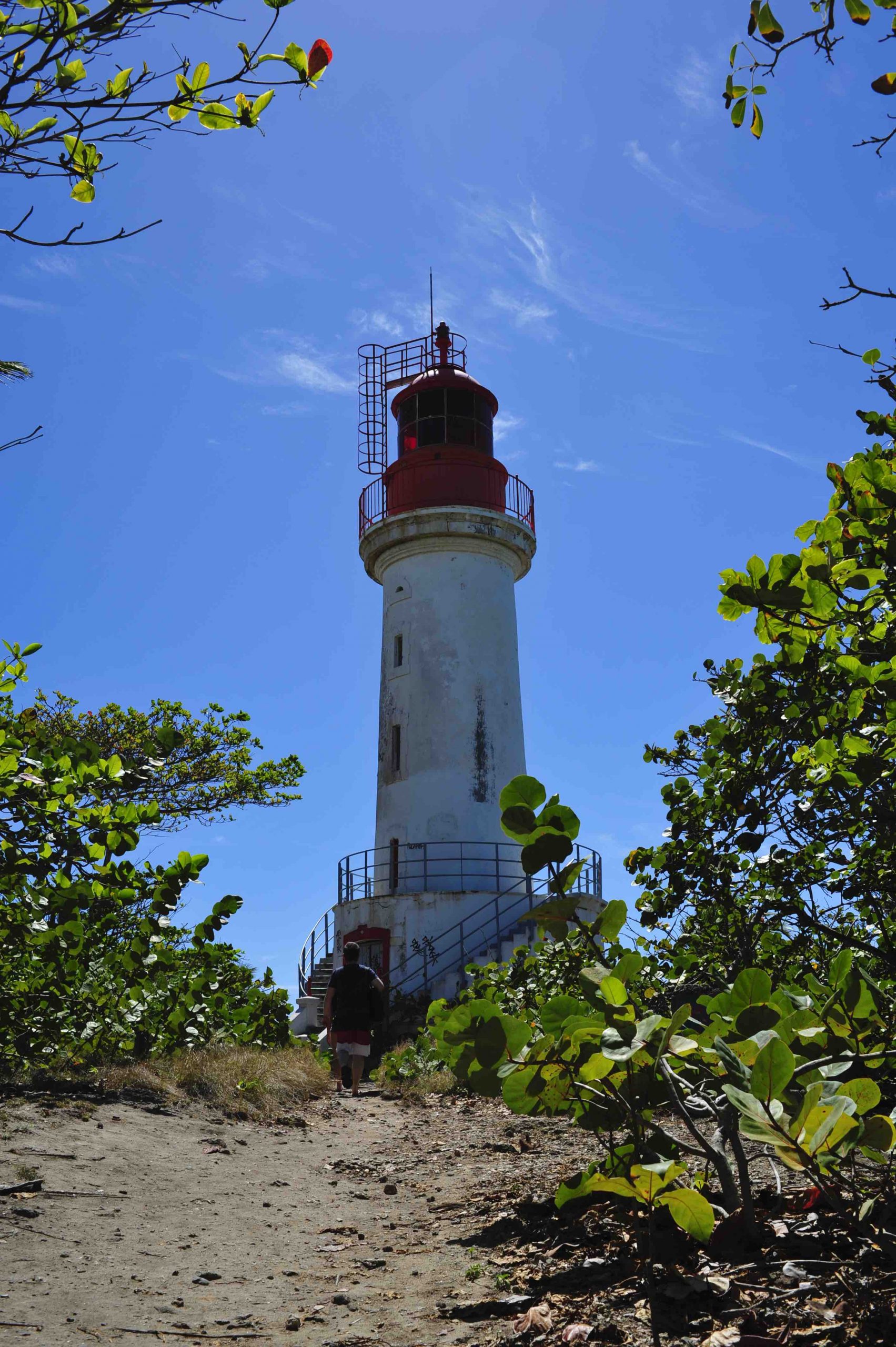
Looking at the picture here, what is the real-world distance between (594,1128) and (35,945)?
405 cm

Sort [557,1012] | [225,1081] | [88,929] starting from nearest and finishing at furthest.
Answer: [557,1012] < [88,929] < [225,1081]

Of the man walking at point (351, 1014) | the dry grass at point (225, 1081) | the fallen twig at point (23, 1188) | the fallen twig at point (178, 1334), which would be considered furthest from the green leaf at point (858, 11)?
the man walking at point (351, 1014)

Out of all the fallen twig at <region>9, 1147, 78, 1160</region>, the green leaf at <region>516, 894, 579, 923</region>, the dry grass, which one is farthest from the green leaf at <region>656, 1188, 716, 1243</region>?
the dry grass

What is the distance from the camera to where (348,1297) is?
3.82 metres

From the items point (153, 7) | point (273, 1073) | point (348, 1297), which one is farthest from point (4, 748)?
point (273, 1073)

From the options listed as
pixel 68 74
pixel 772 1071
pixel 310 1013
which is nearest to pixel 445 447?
pixel 310 1013

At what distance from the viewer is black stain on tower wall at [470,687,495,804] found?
2091cm

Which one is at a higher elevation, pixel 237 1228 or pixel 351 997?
pixel 351 997

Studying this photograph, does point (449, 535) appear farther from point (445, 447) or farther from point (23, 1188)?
point (23, 1188)

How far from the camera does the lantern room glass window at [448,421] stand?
76.4 feet

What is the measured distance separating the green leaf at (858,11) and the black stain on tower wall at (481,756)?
61.2ft

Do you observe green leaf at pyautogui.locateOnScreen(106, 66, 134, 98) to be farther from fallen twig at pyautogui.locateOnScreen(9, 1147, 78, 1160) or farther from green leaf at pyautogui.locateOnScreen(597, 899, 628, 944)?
fallen twig at pyautogui.locateOnScreen(9, 1147, 78, 1160)

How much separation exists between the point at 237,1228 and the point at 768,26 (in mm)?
5059

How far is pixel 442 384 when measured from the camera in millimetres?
23406
